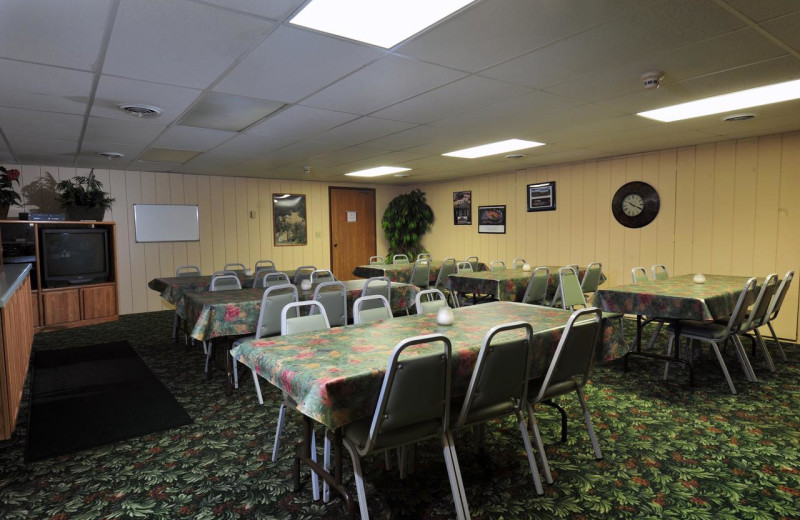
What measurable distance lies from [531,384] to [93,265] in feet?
21.9

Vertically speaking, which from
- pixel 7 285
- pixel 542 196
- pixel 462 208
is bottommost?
pixel 7 285

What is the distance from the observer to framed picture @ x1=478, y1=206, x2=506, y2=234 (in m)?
8.27

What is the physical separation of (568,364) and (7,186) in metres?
6.99

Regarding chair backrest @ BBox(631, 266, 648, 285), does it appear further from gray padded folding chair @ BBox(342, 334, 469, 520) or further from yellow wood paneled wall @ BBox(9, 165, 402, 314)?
yellow wood paneled wall @ BBox(9, 165, 402, 314)

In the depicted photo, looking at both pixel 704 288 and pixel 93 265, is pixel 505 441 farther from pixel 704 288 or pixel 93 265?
pixel 93 265

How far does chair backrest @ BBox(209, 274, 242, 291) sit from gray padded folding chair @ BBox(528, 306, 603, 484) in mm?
3363

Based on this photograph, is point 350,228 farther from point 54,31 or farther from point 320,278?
point 54,31

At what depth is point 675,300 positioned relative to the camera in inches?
143

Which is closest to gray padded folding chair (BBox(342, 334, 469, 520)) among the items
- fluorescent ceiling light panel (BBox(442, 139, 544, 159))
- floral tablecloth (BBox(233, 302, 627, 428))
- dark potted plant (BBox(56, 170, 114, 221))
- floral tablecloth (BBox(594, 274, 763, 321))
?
floral tablecloth (BBox(233, 302, 627, 428))

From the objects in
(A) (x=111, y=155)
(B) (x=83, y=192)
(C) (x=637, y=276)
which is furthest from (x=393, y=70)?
(B) (x=83, y=192)

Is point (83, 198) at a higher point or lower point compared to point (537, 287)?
higher

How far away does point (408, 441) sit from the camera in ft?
6.12

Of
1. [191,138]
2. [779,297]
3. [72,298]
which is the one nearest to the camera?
[779,297]

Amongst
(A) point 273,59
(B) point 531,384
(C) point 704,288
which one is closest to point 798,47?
(C) point 704,288
